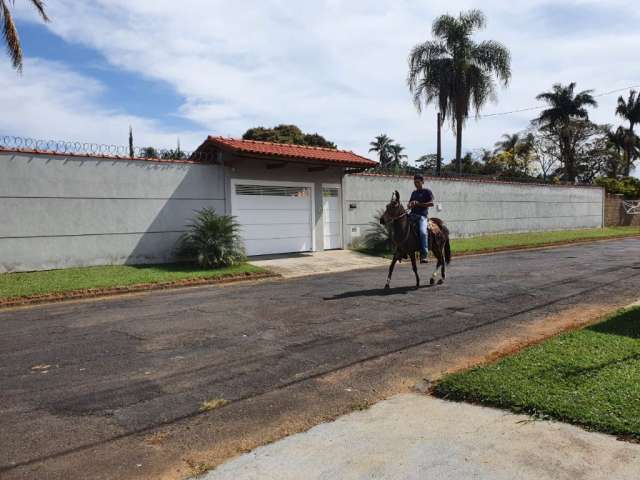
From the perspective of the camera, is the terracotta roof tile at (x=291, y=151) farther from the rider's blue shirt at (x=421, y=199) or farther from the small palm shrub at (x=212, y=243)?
the rider's blue shirt at (x=421, y=199)

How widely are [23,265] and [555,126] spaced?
163ft

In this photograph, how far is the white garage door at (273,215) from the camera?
52.4 feet

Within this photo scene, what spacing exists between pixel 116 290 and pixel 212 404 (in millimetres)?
7062

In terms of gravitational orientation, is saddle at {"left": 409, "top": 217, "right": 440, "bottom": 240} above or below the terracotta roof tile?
below

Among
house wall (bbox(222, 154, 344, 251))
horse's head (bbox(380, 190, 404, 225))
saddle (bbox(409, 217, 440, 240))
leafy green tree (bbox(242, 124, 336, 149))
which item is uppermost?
leafy green tree (bbox(242, 124, 336, 149))

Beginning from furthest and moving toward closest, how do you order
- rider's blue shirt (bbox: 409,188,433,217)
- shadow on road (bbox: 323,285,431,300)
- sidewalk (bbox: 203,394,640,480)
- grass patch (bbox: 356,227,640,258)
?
grass patch (bbox: 356,227,640,258)
rider's blue shirt (bbox: 409,188,433,217)
shadow on road (bbox: 323,285,431,300)
sidewalk (bbox: 203,394,640,480)

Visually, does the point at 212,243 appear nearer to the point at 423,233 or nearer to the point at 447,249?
the point at 423,233

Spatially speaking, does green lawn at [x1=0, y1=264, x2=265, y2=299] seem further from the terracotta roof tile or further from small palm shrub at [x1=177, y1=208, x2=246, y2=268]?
the terracotta roof tile

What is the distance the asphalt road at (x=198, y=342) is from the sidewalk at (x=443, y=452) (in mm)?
777

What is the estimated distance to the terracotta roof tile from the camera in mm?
15109

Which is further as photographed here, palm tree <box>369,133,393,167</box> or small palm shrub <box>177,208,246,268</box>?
palm tree <box>369,133,393,167</box>

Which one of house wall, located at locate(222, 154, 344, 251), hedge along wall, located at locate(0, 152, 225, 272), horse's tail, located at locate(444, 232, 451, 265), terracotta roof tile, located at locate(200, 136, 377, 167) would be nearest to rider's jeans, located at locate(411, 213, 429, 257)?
horse's tail, located at locate(444, 232, 451, 265)

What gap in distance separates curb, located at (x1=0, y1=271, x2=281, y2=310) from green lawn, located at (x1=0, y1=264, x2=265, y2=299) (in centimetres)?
15

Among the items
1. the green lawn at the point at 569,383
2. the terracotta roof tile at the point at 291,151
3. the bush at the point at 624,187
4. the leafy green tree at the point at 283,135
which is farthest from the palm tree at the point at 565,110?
the green lawn at the point at 569,383
